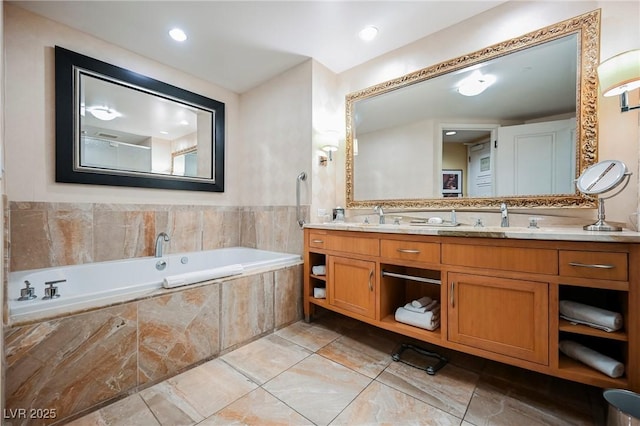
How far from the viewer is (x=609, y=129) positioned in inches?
59.3

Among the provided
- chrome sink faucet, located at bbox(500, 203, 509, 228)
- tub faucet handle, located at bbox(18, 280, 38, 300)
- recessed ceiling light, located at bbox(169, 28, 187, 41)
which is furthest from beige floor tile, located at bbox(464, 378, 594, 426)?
recessed ceiling light, located at bbox(169, 28, 187, 41)

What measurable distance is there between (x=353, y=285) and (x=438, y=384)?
2.56 feet

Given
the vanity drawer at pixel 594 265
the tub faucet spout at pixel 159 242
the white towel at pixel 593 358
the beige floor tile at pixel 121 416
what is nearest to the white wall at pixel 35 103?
the tub faucet spout at pixel 159 242

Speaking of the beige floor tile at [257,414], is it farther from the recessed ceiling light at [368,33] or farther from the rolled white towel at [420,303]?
the recessed ceiling light at [368,33]

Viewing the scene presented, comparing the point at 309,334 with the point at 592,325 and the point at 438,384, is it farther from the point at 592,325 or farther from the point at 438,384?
the point at 592,325

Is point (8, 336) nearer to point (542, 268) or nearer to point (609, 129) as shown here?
point (542, 268)

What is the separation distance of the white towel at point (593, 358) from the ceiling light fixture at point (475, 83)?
1696 mm

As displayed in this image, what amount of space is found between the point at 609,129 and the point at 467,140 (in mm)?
732

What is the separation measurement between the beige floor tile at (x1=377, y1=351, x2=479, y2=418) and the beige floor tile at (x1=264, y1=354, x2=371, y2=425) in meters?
0.19

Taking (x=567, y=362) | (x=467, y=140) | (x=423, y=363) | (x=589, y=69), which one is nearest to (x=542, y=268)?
(x=567, y=362)

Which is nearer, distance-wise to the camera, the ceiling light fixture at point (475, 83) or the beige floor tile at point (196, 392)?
the beige floor tile at point (196, 392)

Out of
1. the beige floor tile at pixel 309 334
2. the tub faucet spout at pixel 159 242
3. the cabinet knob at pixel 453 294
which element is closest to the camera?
the cabinet knob at pixel 453 294

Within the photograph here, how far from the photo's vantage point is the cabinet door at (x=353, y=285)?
1.88 metres

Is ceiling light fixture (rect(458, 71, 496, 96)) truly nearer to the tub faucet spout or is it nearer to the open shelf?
the open shelf
